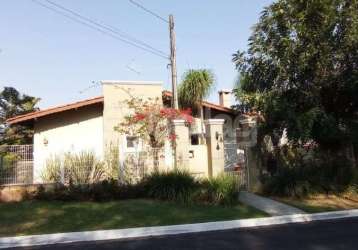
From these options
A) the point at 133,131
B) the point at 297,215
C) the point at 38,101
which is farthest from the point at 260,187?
the point at 38,101

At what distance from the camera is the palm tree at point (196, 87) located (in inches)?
847

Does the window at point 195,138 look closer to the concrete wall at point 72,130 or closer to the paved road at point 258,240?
the concrete wall at point 72,130

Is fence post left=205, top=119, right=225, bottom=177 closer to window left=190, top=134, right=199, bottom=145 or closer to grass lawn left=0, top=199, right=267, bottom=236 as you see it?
grass lawn left=0, top=199, right=267, bottom=236

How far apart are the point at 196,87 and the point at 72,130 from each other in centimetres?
636

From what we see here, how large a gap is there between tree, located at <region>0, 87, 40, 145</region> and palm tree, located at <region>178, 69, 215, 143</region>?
9600 mm

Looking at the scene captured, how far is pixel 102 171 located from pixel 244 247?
327 inches

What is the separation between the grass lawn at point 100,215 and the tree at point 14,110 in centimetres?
1198

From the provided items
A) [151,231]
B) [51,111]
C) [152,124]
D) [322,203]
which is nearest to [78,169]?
[152,124]

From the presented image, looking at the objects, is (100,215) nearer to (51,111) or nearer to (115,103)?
(51,111)

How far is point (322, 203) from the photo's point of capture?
1488 cm

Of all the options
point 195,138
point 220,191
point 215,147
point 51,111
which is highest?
point 51,111

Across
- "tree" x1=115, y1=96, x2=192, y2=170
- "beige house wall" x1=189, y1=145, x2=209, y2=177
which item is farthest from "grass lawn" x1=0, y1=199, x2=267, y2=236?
"tree" x1=115, y1=96, x2=192, y2=170

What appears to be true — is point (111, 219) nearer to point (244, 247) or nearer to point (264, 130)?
point (244, 247)

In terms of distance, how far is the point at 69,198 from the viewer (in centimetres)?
1434
